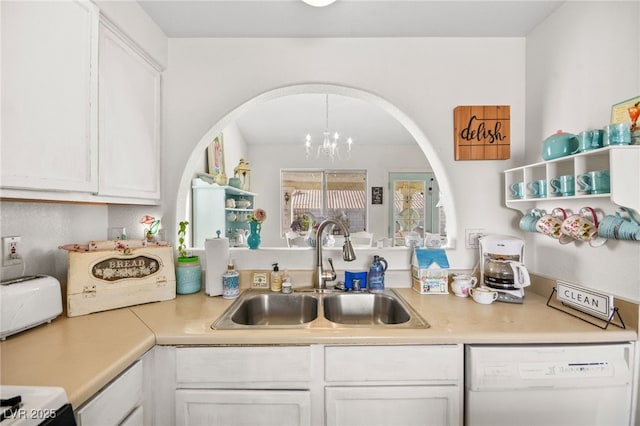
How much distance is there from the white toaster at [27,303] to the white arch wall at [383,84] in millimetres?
672

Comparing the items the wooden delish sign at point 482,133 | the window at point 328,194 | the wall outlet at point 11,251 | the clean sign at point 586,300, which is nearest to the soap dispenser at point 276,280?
the wall outlet at point 11,251

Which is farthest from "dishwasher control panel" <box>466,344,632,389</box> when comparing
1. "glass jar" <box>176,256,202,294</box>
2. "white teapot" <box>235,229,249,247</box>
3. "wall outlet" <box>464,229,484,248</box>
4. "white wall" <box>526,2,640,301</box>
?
"white teapot" <box>235,229,249,247</box>

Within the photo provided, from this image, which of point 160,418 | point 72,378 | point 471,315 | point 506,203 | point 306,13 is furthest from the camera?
point 506,203

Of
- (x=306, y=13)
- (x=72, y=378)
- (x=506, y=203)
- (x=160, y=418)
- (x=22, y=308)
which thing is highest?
(x=306, y=13)

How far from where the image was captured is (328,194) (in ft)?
17.0

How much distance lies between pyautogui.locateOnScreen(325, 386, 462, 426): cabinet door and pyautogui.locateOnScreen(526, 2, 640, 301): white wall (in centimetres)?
82

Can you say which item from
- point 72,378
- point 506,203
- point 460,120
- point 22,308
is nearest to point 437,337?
point 506,203

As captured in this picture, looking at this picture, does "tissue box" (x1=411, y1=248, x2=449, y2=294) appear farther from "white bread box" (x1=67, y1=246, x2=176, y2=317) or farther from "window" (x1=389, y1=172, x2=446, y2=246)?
"window" (x1=389, y1=172, x2=446, y2=246)

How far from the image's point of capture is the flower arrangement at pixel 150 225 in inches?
59.7

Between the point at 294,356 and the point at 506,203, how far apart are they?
1.37 meters

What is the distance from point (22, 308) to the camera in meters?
0.94

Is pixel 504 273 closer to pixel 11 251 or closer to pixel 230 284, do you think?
pixel 230 284

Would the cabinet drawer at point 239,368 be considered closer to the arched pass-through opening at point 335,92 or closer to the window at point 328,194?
the arched pass-through opening at point 335,92

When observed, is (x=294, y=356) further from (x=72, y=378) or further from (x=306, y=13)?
(x=306, y=13)
